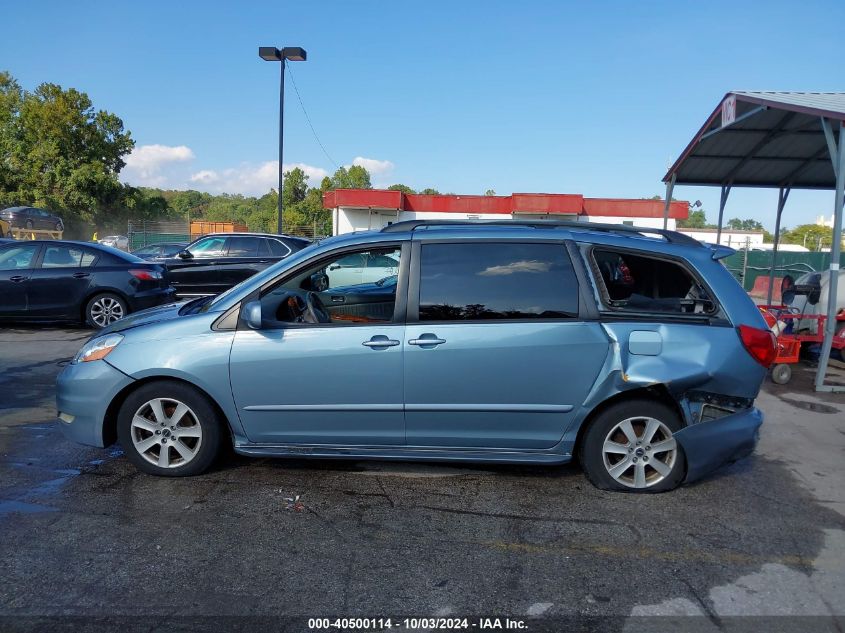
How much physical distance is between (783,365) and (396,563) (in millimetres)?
6521

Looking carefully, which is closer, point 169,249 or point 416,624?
point 416,624

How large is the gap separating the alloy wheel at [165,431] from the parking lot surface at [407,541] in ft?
0.61

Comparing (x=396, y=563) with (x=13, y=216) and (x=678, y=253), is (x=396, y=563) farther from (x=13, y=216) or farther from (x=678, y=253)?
(x=13, y=216)

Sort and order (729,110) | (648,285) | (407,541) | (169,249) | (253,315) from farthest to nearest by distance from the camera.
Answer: (169,249)
(729,110)
(648,285)
(253,315)
(407,541)

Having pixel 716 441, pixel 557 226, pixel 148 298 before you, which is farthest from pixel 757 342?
pixel 148 298

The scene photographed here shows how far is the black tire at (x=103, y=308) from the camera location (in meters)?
10.1

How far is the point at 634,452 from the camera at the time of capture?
4.12 meters

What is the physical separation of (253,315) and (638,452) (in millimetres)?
2635

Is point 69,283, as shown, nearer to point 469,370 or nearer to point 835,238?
point 469,370

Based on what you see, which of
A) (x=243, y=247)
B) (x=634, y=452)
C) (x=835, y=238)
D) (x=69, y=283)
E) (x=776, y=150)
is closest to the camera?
(x=634, y=452)

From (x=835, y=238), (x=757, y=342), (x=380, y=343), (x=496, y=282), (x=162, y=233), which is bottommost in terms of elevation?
(x=380, y=343)

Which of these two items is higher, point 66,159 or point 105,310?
point 66,159

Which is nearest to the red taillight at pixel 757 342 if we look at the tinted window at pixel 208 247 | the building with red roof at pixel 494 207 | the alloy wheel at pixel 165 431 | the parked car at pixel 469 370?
the parked car at pixel 469 370

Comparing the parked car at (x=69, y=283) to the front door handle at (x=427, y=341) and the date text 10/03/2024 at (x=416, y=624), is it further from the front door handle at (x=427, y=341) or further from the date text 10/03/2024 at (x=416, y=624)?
the date text 10/03/2024 at (x=416, y=624)
